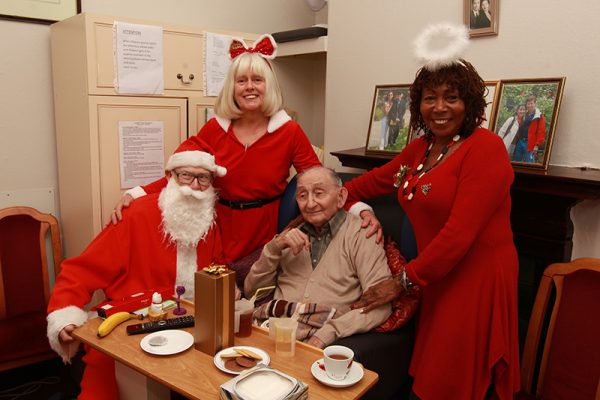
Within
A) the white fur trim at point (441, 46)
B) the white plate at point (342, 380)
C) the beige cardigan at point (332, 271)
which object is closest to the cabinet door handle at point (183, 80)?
the beige cardigan at point (332, 271)

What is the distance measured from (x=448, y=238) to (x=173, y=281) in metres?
1.16

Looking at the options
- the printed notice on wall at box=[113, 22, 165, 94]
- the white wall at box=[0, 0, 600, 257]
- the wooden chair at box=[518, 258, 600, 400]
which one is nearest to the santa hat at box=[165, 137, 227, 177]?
the printed notice on wall at box=[113, 22, 165, 94]

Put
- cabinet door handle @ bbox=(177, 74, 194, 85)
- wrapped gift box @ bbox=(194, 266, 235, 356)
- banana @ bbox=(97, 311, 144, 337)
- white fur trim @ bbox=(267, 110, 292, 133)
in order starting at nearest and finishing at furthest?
wrapped gift box @ bbox=(194, 266, 235, 356), banana @ bbox=(97, 311, 144, 337), white fur trim @ bbox=(267, 110, 292, 133), cabinet door handle @ bbox=(177, 74, 194, 85)

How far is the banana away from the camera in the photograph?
1524 millimetres

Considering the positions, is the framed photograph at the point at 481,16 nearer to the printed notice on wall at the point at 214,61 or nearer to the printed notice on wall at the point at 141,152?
the printed notice on wall at the point at 214,61

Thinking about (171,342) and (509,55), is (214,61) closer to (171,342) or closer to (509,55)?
(509,55)

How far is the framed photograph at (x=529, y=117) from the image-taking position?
6.43ft

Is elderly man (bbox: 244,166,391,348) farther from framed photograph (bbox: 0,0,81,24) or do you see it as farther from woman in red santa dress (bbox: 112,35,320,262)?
framed photograph (bbox: 0,0,81,24)

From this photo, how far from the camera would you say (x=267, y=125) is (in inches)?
92.2

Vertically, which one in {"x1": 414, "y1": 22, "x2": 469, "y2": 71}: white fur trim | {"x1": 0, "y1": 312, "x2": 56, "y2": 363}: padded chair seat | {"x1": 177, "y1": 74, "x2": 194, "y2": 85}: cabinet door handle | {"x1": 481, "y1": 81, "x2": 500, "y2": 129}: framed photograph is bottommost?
{"x1": 0, "y1": 312, "x2": 56, "y2": 363}: padded chair seat

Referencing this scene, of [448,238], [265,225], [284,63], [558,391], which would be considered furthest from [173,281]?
[284,63]

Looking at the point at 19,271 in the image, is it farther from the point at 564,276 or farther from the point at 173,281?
the point at 564,276

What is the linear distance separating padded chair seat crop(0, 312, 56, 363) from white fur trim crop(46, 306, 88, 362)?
978mm

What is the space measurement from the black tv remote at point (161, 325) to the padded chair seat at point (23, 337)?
1326 mm
